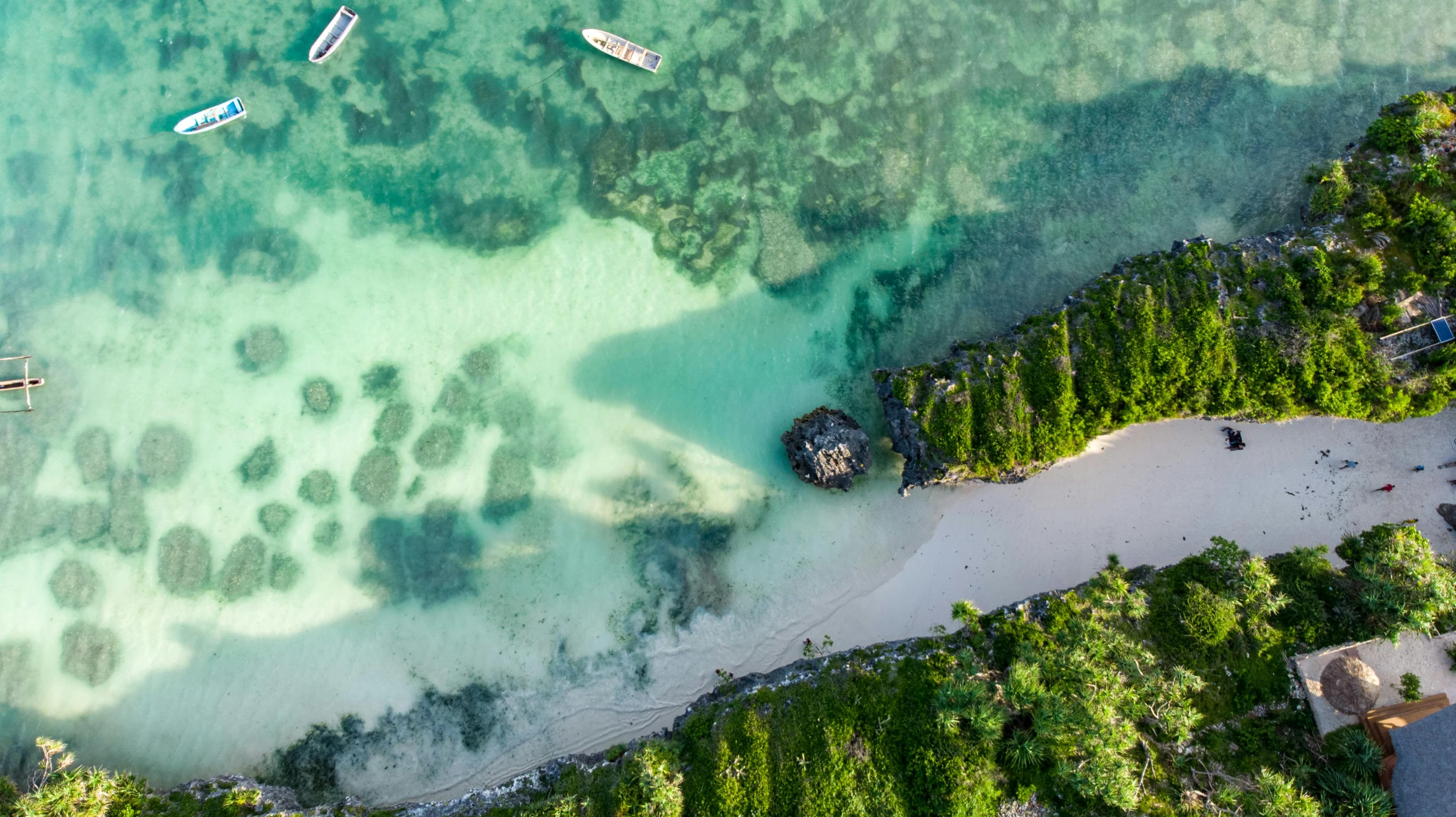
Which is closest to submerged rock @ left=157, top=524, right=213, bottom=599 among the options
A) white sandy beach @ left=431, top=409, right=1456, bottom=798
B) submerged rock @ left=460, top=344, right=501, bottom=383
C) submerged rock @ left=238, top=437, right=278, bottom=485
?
submerged rock @ left=238, top=437, right=278, bottom=485

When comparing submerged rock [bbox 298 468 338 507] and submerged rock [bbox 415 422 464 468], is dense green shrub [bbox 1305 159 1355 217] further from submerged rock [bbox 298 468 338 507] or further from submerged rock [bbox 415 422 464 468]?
submerged rock [bbox 298 468 338 507]

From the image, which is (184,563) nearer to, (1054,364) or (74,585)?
(74,585)

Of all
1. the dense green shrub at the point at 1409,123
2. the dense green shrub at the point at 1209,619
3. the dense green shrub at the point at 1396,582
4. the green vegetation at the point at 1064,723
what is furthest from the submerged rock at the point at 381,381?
the dense green shrub at the point at 1409,123

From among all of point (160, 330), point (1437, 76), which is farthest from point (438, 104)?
point (1437, 76)

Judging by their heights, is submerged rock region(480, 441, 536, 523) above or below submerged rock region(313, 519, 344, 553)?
above

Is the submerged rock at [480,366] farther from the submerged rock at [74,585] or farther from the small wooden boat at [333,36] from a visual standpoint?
the submerged rock at [74,585]

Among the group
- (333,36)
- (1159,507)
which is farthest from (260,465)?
(1159,507)

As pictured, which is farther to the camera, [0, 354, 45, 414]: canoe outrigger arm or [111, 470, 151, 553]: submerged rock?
[0, 354, 45, 414]: canoe outrigger arm
